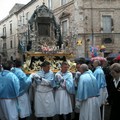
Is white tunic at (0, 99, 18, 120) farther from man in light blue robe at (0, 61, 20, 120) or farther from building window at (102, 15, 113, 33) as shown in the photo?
building window at (102, 15, 113, 33)

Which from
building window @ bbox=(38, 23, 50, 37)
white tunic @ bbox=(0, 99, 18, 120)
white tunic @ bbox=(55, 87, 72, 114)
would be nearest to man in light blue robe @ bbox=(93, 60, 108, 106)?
white tunic @ bbox=(55, 87, 72, 114)

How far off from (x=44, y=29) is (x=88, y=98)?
29.2 feet

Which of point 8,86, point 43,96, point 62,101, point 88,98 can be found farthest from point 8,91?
point 88,98

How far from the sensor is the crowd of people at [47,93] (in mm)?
7738

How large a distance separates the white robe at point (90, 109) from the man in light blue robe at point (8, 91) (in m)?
1.73

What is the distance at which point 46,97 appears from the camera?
8.19 m

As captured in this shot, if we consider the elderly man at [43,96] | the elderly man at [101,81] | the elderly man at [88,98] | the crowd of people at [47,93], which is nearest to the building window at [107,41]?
the elderly man at [101,81]

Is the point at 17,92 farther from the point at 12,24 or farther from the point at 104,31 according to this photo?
the point at 12,24

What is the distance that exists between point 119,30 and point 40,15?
645 inches

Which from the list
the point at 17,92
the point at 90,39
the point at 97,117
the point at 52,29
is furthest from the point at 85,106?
the point at 90,39

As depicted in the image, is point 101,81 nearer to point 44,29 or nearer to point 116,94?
point 116,94

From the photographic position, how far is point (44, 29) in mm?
16062

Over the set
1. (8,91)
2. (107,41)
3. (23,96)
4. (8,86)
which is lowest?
(23,96)

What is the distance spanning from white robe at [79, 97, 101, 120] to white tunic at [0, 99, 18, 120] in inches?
68.4
